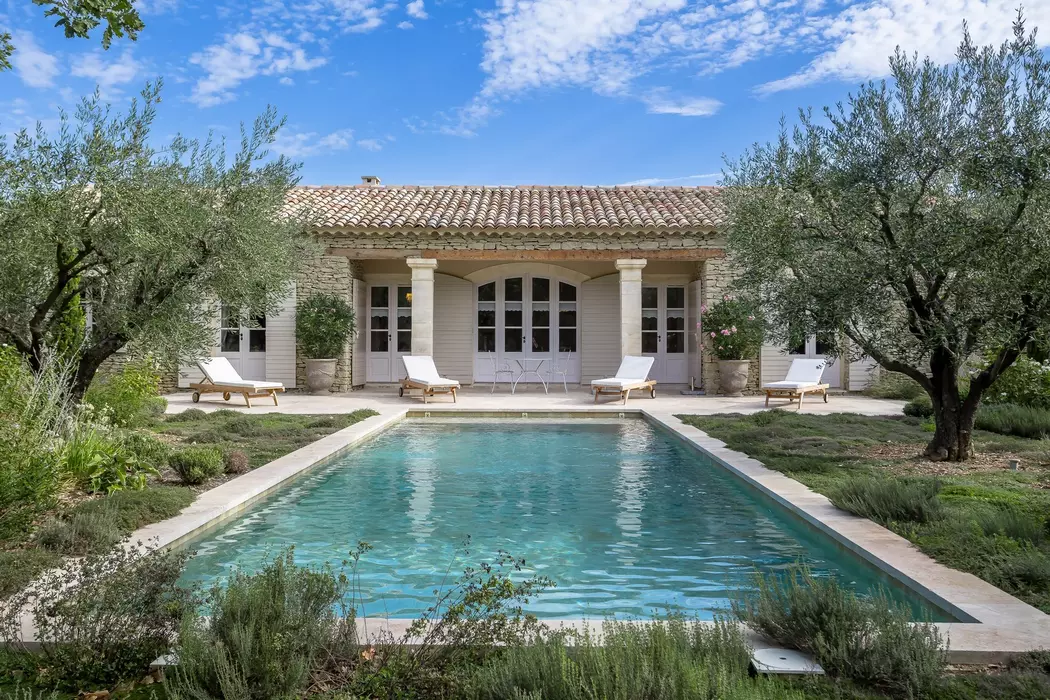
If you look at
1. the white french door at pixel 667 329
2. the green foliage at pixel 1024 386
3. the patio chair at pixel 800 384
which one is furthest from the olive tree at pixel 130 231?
the white french door at pixel 667 329

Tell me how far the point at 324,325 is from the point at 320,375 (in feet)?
3.35

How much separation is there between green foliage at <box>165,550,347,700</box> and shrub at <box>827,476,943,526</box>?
11.9ft

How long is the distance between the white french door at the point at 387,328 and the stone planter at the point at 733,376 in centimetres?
654

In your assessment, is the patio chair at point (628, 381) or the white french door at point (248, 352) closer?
the patio chair at point (628, 381)

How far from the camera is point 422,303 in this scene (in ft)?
48.1

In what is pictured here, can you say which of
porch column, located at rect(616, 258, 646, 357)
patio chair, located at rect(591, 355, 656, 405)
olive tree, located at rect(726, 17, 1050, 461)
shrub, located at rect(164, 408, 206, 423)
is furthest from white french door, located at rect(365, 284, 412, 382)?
olive tree, located at rect(726, 17, 1050, 461)

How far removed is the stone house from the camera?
48.2ft

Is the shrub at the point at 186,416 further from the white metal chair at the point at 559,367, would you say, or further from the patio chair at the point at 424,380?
the white metal chair at the point at 559,367

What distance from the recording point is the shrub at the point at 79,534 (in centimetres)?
410

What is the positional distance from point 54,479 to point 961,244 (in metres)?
6.51

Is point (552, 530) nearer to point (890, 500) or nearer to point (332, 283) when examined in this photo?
point (890, 500)

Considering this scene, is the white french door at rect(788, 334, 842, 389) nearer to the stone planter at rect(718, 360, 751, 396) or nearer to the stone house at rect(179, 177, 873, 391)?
the stone house at rect(179, 177, 873, 391)

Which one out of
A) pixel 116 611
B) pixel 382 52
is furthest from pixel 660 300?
pixel 116 611

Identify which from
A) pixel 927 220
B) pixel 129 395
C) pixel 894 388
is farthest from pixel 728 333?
pixel 129 395
